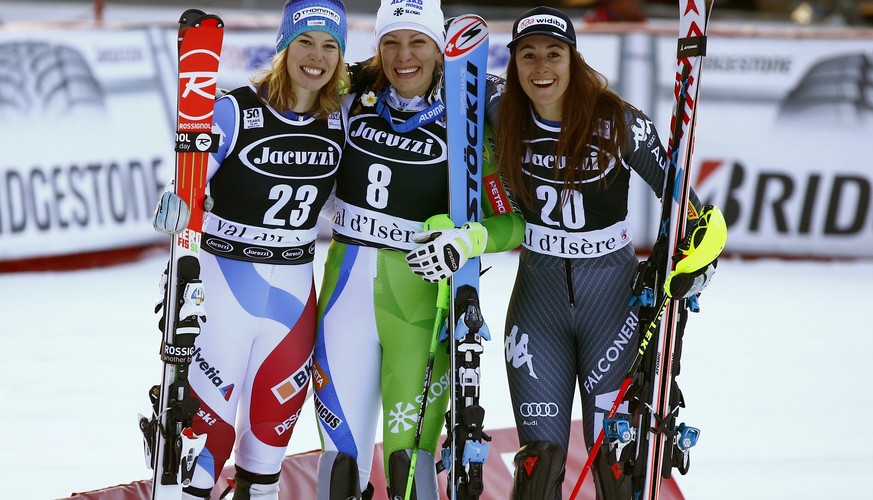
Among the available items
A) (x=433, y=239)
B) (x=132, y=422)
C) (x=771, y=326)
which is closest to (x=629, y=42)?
(x=771, y=326)

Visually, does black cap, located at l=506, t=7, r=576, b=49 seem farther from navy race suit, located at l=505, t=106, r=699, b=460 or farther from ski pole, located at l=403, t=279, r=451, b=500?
ski pole, located at l=403, t=279, r=451, b=500

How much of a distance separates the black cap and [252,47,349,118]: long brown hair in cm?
56

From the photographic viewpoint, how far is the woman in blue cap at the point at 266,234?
3326 mm

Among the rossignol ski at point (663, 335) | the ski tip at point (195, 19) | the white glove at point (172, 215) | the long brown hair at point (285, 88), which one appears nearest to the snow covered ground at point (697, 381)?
the rossignol ski at point (663, 335)

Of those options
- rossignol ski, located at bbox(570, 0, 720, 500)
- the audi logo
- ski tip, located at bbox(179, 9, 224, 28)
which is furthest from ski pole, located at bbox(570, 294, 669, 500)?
ski tip, located at bbox(179, 9, 224, 28)

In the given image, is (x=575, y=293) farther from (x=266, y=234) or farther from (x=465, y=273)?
(x=266, y=234)

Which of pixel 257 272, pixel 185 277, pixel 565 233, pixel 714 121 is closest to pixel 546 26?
pixel 565 233

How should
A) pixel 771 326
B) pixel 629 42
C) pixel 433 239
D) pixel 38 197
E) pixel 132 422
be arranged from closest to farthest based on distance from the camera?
pixel 433 239
pixel 132 422
pixel 771 326
pixel 38 197
pixel 629 42

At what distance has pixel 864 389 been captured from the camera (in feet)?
18.8

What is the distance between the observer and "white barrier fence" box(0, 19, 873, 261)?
788cm

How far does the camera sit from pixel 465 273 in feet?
11.1

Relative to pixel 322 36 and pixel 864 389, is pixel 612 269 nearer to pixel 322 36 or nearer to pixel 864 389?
pixel 322 36

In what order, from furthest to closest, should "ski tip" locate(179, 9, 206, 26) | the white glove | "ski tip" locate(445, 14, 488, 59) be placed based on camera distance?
"ski tip" locate(445, 14, 488, 59) → "ski tip" locate(179, 9, 206, 26) → the white glove

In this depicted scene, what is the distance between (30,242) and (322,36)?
5120 mm
